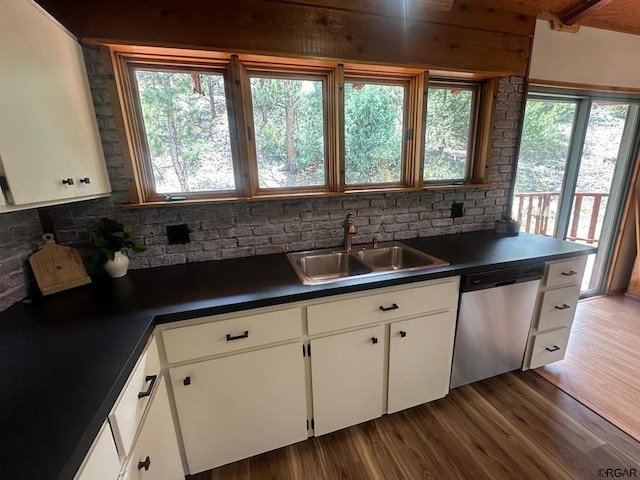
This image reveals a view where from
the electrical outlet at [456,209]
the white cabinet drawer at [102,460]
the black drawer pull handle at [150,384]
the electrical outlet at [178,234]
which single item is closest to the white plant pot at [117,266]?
the electrical outlet at [178,234]

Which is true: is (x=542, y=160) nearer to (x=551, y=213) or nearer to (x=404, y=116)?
(x=551, y=213)

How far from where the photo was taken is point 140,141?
5.07ft

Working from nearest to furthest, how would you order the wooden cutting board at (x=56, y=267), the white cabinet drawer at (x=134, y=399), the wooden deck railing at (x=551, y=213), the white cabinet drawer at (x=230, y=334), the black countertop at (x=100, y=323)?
the black countertop at (x=100, y=323), the white cabinet drawer at (x=134, y=399), the white cabinet drawer at (x=230, y=334), the wooden cutting board at (x=56, y=267), the wooden deck railing at (x=551, y=213)

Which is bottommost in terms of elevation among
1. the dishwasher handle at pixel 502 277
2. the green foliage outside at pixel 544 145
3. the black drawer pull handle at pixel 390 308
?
the black drawer pull handle at pixel 390 308

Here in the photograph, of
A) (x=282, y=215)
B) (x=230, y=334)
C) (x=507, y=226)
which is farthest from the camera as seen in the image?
(x=507, y=226)

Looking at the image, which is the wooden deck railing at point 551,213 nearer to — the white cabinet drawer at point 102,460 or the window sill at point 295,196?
the window sill at point 295,196

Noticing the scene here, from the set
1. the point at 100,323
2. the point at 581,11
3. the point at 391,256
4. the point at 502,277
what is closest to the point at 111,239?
the point at 100,323

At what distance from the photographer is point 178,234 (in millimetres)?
1667

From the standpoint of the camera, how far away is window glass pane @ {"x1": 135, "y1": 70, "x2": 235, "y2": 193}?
1.54 meters

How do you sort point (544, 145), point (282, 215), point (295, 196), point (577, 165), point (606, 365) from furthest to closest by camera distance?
point (577, 165), point (544, 145), point (606, 365), point (282, 215), point (295, 196)

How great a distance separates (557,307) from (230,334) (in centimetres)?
205

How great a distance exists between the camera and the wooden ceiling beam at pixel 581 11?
1849 millimetres

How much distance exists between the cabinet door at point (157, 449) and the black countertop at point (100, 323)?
0.27 metres

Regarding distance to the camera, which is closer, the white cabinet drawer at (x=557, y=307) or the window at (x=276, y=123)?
the window at (x=276, y=123)
